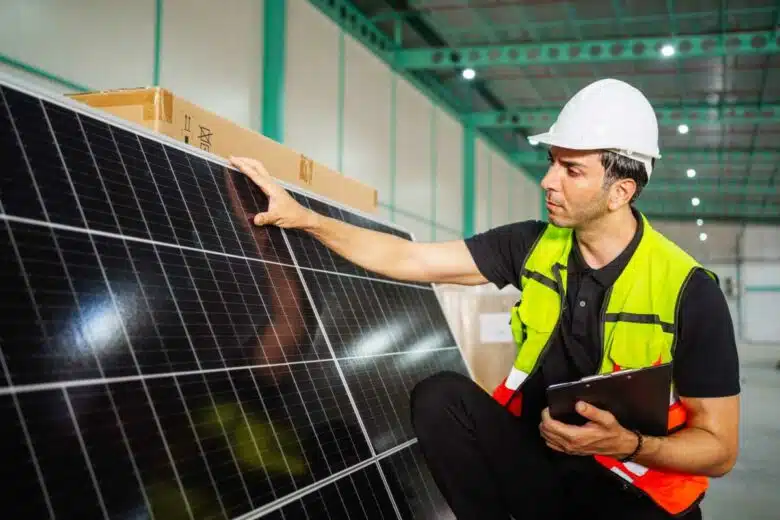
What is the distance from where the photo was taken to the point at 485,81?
16.7 m

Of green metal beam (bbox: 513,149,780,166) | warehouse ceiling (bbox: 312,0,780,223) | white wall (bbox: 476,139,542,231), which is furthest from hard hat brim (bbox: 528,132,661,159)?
green metal beam (bbox: 513,149,780,166)

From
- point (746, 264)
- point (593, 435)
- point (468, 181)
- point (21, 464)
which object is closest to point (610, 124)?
point (593, 435)

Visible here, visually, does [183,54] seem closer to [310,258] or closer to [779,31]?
[310,258]

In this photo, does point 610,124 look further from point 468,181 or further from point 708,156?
point 708,156

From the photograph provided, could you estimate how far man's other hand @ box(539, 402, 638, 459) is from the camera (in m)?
2.54

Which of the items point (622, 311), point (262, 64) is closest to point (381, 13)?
point (262, 64)

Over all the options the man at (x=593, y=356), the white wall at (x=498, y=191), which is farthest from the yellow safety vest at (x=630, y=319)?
the white wall at (x=498, y=191)

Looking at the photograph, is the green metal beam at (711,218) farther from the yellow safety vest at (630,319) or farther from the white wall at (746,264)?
the yellow safety vest at (630,319)

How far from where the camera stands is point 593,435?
8.42ft

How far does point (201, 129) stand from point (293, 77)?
6.85 metres

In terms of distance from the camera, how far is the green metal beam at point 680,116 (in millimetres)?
17031

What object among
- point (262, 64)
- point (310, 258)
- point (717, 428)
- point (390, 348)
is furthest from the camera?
point (262, 64)

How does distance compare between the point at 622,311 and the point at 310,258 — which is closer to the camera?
the point at 622,311

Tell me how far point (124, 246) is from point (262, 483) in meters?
0.97
